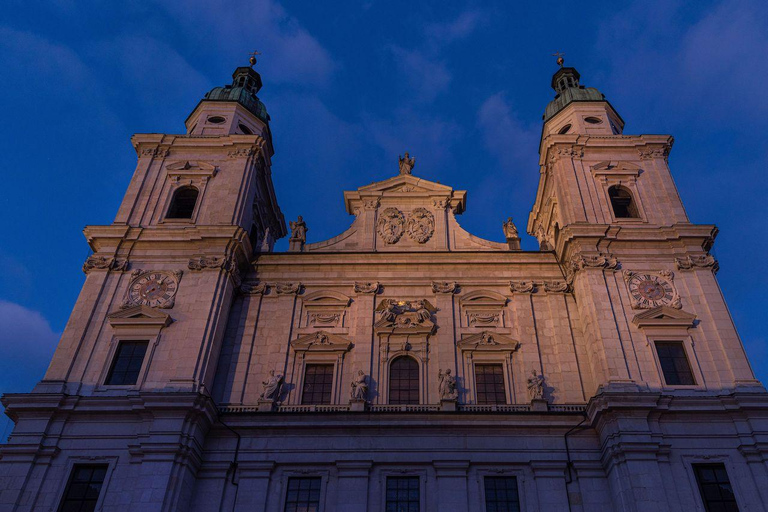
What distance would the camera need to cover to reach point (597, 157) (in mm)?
32688

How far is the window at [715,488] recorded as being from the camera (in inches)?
823

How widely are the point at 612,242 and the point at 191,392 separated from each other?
1859 centimetres

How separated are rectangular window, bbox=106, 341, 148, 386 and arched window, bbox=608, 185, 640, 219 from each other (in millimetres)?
22246

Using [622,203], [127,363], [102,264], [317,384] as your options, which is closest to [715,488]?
[622,203]

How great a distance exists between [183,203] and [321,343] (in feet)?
36.3

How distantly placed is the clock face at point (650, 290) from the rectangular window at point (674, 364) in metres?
1.80

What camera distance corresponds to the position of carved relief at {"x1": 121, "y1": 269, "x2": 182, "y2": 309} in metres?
26.8

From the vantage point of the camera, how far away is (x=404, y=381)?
25.8m

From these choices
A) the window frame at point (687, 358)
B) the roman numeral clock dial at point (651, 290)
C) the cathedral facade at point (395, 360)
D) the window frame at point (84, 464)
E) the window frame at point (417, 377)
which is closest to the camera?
the window frame at point (84, 464)

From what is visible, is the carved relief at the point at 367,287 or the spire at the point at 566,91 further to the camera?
the spire at the point at 566,91

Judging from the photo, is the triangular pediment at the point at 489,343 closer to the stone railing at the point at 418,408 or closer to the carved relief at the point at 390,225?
the stone railing at the point at 418,408

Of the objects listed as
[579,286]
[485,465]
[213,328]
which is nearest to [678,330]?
[579,286]

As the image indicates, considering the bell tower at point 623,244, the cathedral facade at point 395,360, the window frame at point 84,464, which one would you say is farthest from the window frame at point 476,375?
the window frame at point 84,464

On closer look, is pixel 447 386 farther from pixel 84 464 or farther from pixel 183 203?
pixel 183 203
